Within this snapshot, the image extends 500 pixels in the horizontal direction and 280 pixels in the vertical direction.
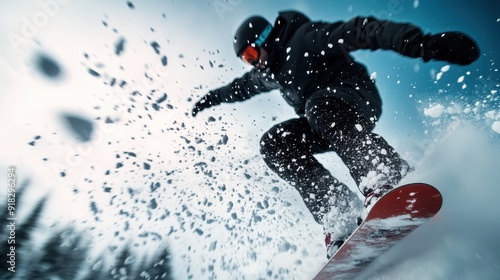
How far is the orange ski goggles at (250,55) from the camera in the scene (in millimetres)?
2256

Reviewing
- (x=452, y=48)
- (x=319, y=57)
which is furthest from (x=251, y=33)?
(x=452, y=48)

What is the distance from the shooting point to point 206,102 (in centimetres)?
354

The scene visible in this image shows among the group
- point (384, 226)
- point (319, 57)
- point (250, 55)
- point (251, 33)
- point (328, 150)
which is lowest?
point (384, 226)

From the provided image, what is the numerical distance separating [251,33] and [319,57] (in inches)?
23.3

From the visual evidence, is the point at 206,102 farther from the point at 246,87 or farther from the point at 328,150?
the point at 328,150

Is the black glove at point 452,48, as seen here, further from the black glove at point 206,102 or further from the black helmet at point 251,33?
the black glove at point 206,102

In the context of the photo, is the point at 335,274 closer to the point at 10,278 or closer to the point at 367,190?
the point at 367,190

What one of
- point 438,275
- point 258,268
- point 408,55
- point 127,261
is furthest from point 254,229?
point 127,261

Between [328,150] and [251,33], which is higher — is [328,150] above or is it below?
below

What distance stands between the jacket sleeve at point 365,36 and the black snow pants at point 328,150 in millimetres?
328

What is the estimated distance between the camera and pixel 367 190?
5.07ft

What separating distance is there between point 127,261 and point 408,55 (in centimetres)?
1125

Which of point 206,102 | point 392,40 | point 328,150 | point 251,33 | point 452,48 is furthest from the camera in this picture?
point 206,102

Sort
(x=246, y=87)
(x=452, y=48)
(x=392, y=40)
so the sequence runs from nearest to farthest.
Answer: (x=452, y=48) → (x=392, y=40) → (x=246, y=87)
